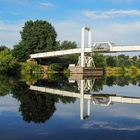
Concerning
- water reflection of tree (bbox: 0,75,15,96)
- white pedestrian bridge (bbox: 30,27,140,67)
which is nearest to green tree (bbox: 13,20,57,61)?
white pedestrian bridge (bbox: 30,27,140,67)

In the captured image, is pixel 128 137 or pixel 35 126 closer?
pixel 128 137

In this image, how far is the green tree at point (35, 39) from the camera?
5612 cm

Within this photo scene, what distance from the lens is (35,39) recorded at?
2265 inches

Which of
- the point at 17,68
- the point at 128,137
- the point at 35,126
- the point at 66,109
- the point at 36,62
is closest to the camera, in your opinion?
the point at 128,137

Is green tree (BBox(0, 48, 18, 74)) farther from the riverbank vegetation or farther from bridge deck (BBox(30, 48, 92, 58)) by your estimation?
bridge deck (BBox(30, 48, 92, 58))

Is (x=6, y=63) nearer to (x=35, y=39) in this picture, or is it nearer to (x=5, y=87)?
(x=35, y=39)

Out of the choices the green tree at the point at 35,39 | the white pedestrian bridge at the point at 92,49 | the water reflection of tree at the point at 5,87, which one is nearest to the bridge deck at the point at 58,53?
the white pedestrian bridge at the point at 92,49

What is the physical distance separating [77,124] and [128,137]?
192 cm

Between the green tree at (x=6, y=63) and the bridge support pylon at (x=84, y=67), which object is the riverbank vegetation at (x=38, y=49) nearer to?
the green tree at (x=6, y=63)

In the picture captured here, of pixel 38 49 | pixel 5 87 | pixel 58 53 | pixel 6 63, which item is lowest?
pixel 5 87

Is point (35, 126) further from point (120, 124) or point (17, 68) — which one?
point (17, 68)

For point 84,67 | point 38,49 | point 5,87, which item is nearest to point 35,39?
point 38,49

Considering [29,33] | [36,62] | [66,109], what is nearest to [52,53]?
[36,62]

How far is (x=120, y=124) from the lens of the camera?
9375mm
